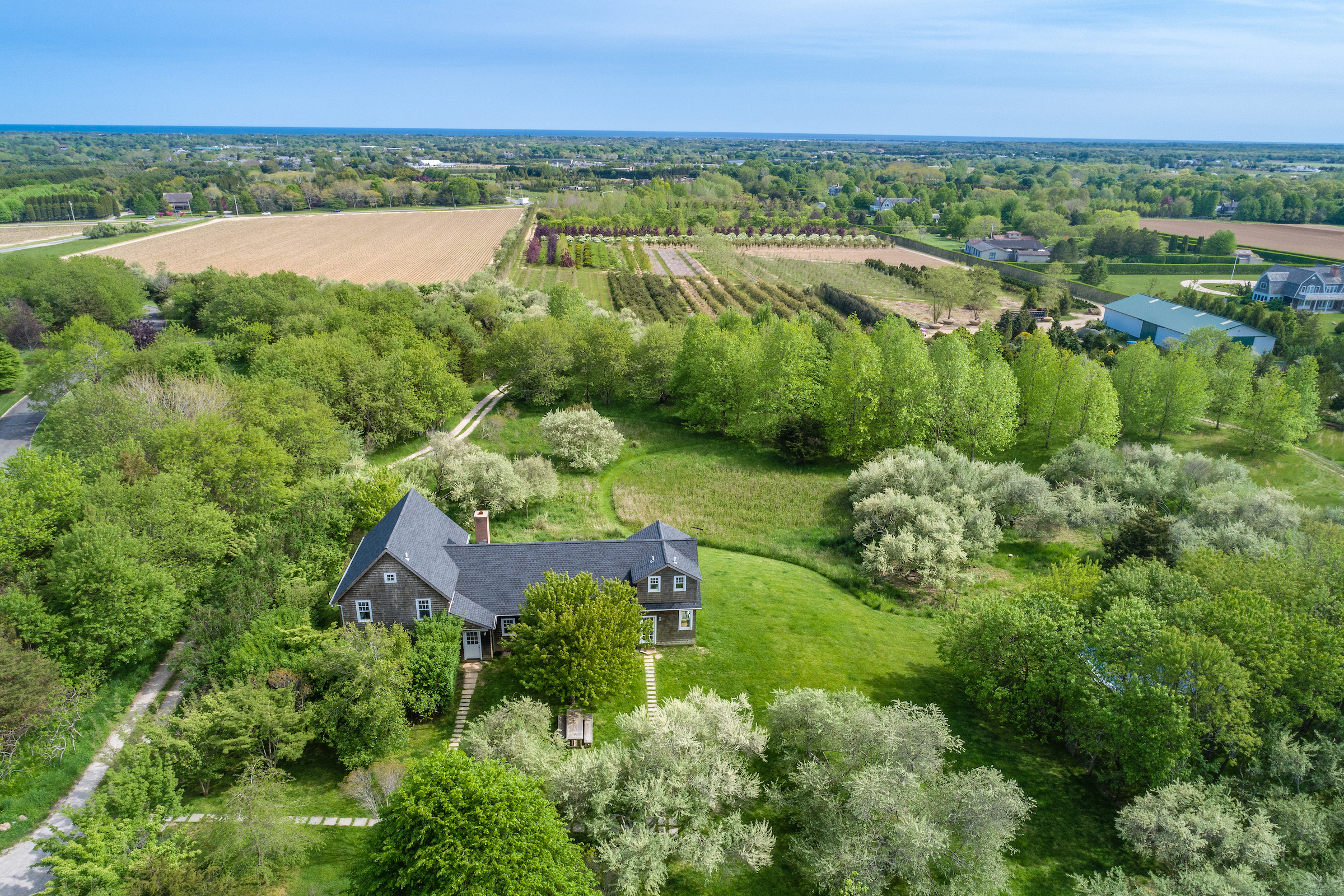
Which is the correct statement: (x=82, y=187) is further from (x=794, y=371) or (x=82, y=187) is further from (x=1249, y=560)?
(x=1249, y=560)

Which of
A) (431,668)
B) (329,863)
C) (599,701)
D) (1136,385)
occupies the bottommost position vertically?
(329,863)

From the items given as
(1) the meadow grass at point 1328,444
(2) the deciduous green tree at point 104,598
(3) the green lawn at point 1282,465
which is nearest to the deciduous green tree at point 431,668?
(2) the deciduous green tree at point 104,598

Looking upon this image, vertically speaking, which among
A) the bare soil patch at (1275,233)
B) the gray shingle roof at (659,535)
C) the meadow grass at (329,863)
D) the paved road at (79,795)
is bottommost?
the paved road at (79,795)

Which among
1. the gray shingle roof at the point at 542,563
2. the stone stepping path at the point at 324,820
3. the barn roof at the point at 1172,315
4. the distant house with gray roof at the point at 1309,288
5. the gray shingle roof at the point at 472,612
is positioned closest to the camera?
the stone stepping path at the point at 324,820

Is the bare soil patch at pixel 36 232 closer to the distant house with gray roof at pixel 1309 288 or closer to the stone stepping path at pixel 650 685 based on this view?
the stone stepping path at pixel 650 685

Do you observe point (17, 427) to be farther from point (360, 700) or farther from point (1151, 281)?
point (1151, 281)

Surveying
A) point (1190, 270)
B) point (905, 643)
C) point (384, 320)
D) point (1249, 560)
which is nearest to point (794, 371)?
point (905, 643)

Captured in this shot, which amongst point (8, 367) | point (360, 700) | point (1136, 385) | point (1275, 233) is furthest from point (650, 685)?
point (1275, 233)
